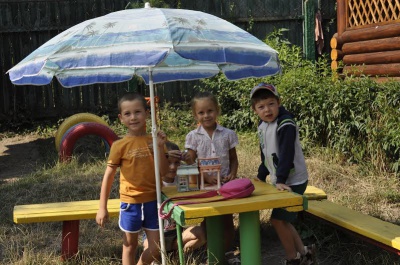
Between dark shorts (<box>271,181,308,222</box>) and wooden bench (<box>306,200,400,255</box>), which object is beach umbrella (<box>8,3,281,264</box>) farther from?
wooden bench (<box>306,200,400,255</box>)

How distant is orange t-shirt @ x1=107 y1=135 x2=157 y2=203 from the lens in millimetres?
4027

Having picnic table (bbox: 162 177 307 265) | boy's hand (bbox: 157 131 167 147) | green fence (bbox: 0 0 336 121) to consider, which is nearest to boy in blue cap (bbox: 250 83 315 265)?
picnic table (bbox: 162 177 307 265)

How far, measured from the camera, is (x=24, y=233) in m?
5.20

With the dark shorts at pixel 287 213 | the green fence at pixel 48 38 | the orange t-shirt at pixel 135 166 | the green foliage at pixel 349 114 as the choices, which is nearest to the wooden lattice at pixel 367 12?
the green foliage at pixel 349 114

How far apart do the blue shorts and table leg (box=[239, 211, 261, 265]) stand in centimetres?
62

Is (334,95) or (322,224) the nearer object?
(322,224)

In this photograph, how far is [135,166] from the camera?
4031 mm

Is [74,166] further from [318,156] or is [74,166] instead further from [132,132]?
[132,132]

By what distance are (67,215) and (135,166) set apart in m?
0.91

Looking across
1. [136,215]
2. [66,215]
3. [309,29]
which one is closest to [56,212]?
[66,215]

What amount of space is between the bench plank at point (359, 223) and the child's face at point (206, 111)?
107cm

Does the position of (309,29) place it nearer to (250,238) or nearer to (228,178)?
(228,178)

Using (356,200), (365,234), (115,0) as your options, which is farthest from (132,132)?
(115,0)

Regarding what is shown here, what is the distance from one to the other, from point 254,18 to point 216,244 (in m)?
8.01
